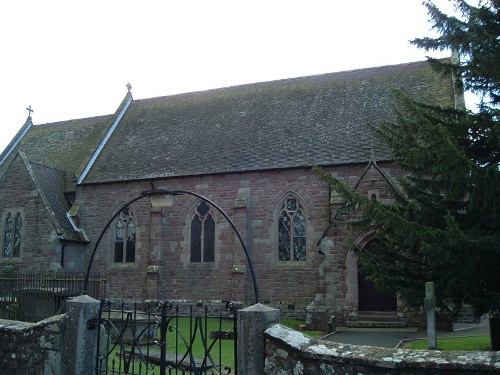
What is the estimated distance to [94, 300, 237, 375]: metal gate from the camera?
6238 mm

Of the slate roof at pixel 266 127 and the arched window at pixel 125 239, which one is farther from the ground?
the slate roof at pixel 266 127

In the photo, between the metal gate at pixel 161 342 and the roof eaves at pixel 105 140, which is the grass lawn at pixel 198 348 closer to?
the metal gate at pixel 161 342

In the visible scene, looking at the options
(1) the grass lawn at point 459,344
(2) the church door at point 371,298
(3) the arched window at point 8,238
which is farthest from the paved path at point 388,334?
(3) the arched window at point 8,238

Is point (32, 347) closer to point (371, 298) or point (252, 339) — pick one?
point (252, 339)

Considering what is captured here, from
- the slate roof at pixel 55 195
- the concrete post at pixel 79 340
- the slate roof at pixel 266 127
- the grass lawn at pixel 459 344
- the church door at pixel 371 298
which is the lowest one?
the grass lawn at pixel 459 344

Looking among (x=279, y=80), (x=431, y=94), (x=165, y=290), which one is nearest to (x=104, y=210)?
(x=165, y=290)

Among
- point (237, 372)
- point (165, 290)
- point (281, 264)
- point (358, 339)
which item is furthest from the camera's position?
point (165, 290)

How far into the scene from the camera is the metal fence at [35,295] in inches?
571

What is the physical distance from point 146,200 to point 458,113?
15.0 metres

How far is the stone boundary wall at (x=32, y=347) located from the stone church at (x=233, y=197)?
11394 millimetres

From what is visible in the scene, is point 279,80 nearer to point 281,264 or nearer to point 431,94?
point 431,94

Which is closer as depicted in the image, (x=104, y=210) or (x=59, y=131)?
(x=104, y=210)

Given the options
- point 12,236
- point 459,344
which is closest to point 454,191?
point 459,344

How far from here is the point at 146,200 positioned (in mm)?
22703
